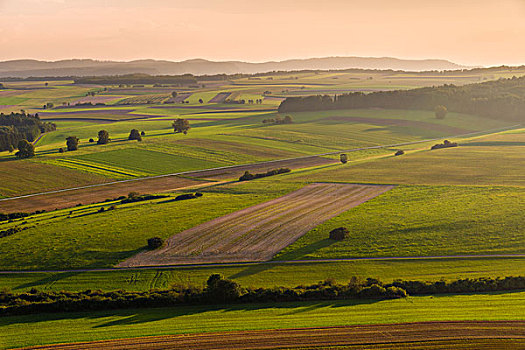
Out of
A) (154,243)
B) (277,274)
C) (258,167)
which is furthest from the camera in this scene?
(258,167)

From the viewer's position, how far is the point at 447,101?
595 ft

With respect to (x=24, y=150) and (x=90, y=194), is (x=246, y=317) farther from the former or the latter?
(x=24, y=150)

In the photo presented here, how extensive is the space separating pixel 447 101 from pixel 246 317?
167632 mm

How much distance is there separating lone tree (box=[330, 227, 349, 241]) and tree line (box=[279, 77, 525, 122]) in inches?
5554

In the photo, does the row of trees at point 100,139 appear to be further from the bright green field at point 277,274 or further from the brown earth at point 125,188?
the bright green field at point 277,274

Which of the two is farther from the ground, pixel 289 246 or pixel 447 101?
pixel 447 101

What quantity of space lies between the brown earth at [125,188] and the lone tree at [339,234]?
3945cm

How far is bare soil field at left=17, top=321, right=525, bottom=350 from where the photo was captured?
30062mm

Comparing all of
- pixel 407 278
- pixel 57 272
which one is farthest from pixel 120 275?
pixel 407 278

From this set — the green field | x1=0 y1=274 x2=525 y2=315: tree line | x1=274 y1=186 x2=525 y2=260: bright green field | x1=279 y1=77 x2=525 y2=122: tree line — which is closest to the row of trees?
the green field

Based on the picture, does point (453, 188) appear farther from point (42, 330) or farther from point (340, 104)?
point (340, 104)

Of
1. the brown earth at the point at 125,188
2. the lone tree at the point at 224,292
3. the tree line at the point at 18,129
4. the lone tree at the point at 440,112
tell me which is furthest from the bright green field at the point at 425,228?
the lone tree at the point at 440,112

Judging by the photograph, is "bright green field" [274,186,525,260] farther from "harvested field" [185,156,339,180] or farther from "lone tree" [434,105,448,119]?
"lone tree" [434,105,448,119]

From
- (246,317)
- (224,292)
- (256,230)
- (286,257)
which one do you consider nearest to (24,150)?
(256,230)
